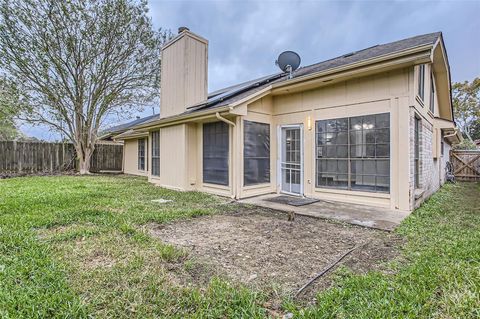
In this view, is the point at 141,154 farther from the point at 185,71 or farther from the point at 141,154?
the point at 185,71

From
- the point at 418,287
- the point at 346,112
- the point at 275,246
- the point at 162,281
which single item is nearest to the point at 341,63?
the point at 346,112

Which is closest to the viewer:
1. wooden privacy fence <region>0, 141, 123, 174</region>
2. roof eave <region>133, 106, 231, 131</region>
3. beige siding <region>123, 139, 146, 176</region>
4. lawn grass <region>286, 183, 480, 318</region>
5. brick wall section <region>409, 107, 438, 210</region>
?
lawn grass <region>286, 183, 480, 318</region>

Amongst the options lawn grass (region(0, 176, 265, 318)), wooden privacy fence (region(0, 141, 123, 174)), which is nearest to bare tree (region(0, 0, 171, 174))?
wooden privacy fence (region(0, 141, 123, 174))

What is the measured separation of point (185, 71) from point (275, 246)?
704cm

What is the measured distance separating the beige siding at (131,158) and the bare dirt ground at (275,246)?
10.8 metres

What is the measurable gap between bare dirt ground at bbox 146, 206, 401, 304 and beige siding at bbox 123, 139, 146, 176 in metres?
10.8

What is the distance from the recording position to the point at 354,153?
610cm

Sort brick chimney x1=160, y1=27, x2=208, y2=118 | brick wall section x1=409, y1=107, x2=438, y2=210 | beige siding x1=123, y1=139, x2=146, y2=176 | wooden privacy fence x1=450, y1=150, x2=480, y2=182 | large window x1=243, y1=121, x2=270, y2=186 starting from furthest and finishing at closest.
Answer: beige siding x1=123, y1=139, x2=146, y2=176 < wooden privacy fence x1=450, y1=150, x2=480, y2=182 < brick chimney x1=160, y1=27, x2=208, y2=118 < large window x1=243, y1=121, x2=270, y2=186 < brick wall section x1=409, y1=107, x2=438, y2=210

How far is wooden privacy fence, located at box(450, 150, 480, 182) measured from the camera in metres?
12.9

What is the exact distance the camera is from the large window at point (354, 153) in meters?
5.66

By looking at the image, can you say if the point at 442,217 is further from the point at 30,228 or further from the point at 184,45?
the point at 184,45

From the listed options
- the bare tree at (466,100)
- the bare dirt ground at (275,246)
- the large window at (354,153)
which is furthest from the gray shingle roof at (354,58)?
the bare tree at (466,100)

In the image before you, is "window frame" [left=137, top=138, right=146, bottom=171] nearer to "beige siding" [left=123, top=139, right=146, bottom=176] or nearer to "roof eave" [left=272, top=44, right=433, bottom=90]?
"beige siding" [left=123, top=139, right=146, bottom=176]

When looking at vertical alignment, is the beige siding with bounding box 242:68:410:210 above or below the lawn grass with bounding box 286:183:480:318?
above
